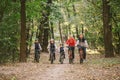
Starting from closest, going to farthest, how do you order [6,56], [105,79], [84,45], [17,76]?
[105,79] → [17,76] → [84,45] → [6,56]

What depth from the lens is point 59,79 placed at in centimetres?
1412

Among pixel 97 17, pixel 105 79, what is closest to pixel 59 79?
pixel 105 79

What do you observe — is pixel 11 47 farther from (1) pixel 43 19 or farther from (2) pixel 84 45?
(1) pixel 43 19

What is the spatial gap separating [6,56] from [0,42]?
97.2 inches

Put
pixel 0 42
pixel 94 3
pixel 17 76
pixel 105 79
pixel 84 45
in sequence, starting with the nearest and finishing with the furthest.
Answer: pixel 105 79 < pixel 17 76 < pixel 84 45 < pixel 0 42 < pixel 94 3

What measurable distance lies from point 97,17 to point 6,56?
41.2ft

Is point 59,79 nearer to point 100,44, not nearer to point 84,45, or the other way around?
point 84,45

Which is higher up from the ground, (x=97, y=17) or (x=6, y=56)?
(x=97, y=17)

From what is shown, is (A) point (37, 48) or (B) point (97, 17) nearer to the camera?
(A) point (37, 48)

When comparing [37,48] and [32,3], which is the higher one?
[32,3]

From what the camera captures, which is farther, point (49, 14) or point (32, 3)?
point (49, 14)

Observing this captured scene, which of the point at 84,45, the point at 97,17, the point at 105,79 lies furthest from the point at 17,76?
the point at 97,17

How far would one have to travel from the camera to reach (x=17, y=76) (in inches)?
601

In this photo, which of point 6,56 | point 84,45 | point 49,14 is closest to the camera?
point 84,45
